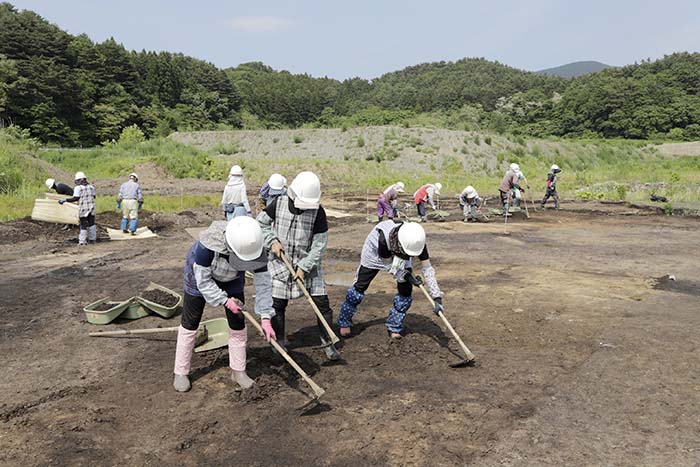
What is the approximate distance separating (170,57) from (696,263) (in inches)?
3239

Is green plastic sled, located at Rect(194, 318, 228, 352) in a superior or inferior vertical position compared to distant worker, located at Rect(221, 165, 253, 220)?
inferior

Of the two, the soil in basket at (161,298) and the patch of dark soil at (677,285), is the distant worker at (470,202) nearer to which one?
the patch of dark soil at (677,285)

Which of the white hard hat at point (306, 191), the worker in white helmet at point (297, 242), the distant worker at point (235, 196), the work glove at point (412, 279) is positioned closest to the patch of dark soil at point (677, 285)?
the work glove at point (412, 279)

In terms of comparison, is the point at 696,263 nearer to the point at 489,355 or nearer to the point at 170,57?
the point at 489,355

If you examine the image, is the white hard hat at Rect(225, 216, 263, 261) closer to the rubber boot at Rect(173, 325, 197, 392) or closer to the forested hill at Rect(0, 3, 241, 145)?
the rubber boot at Rect(173, 325, 197, 392)

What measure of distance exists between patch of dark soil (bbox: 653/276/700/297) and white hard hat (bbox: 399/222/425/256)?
201 inches

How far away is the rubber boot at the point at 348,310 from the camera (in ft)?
17.5

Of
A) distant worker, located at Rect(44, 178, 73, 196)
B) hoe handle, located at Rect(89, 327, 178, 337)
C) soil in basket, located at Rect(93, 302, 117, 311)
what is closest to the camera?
hoe handle, located at Rect(89, 327, 178, 337)

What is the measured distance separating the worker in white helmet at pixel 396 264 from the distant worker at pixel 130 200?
810 cm

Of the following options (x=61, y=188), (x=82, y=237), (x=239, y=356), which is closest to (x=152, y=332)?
(x=239, y=356)

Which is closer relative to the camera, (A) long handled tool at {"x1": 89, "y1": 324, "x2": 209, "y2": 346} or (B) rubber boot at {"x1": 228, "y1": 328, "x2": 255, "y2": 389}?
(B) rubber boot at {"x1": 228, "y1": 328, "x2": 255, "y2": 389}

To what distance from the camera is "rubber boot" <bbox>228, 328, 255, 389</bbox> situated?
4.14m

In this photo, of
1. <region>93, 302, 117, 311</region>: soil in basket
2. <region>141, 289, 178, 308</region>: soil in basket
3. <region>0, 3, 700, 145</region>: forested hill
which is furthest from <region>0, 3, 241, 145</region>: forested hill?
<region>93, 302, 117, 311</region>: soil in basket

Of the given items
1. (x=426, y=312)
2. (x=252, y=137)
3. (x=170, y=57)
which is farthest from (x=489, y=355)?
(x=170, y=57)
